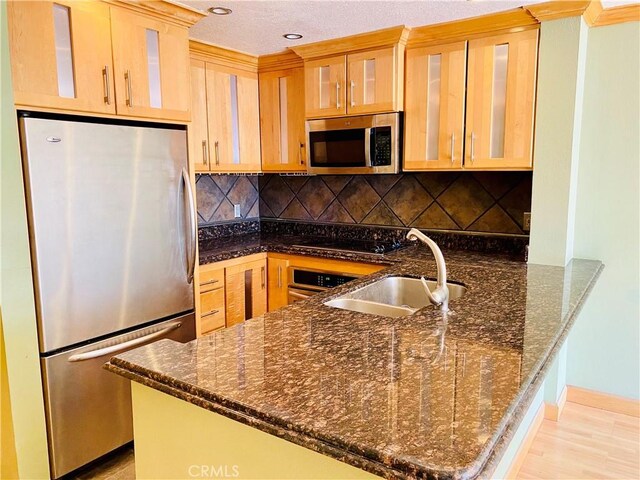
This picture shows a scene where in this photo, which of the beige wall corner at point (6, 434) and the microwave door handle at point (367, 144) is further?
the microwave door handle at point (367, 144)

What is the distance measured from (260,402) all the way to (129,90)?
1.76 m

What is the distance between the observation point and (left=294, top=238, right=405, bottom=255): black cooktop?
3.03 metres

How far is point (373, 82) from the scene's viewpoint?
2.91 meters

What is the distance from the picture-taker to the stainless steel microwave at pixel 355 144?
2.91 metres

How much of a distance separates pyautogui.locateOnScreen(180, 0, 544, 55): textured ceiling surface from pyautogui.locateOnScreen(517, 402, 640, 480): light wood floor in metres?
2.32

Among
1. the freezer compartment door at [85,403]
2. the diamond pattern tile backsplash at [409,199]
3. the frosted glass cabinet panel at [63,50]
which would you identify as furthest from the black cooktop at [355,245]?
the frosted glass cabinet panel at [63,50]

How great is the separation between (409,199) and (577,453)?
184cm

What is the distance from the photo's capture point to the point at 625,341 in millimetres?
2672

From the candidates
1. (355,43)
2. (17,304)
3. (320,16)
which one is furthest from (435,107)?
(17,304)

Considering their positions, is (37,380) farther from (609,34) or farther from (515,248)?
(609,34)

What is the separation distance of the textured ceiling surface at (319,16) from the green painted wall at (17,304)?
1.02 metres

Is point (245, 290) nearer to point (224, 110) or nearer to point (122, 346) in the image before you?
point (122, 346)

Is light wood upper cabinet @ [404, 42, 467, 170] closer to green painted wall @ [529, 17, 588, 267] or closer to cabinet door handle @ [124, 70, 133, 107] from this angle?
green painted wall @ [529, 17, 588, 267]

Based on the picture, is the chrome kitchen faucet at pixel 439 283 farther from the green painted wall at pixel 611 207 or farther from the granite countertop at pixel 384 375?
the green painted wall at pixel 611 207
